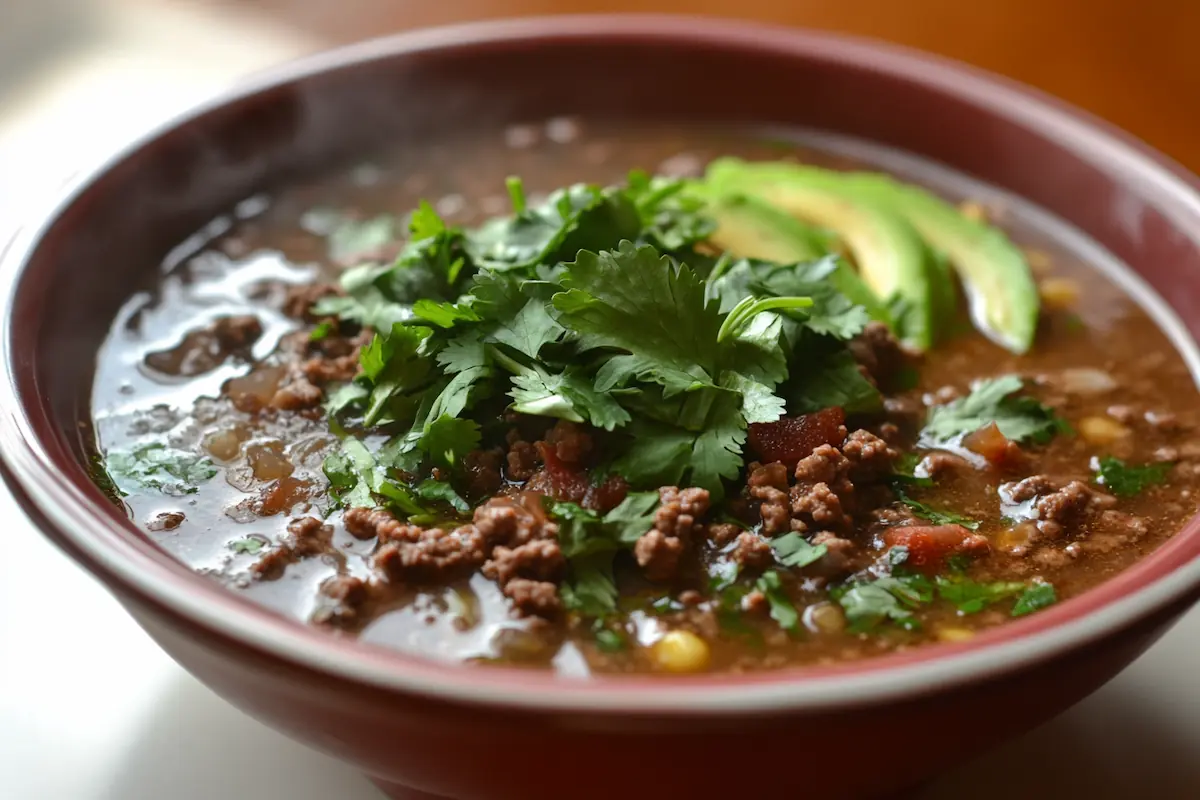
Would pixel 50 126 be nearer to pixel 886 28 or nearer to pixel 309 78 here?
pixel 309 78

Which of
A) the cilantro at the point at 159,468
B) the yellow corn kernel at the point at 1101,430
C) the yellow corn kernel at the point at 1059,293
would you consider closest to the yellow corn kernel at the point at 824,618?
the yellow corn kernel at the point at 1101,430

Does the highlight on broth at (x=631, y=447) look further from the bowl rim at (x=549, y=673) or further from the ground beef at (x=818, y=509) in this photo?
the bowl rim at (x=549, y=673)

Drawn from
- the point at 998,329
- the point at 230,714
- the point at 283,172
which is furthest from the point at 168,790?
the point at 998,329

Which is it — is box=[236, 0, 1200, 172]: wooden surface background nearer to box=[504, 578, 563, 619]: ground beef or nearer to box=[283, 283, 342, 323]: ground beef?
box=[283, 283, 342, 323]: ground beef

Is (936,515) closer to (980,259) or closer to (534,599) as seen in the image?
(534,599)

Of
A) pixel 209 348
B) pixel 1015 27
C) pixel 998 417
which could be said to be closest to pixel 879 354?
pixel 998 417

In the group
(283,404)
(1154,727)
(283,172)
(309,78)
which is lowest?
(1154,727)
